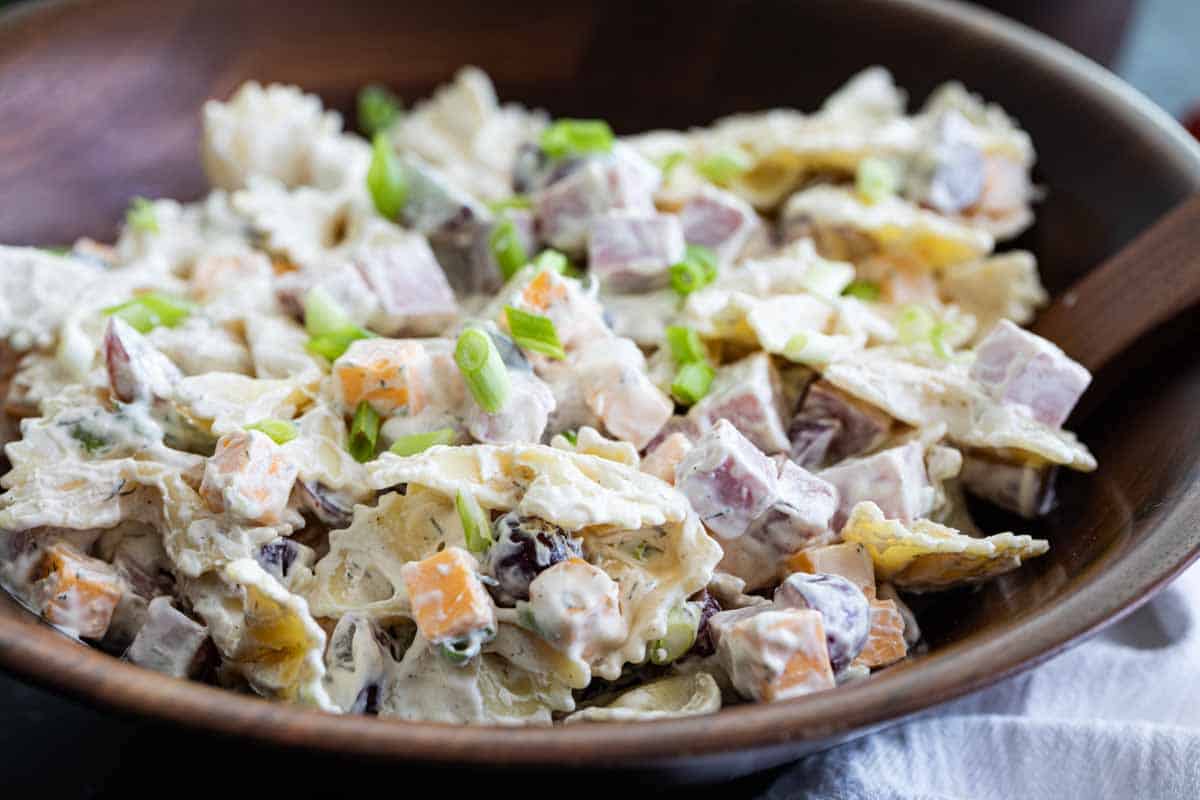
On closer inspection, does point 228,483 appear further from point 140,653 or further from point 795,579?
point 795,579

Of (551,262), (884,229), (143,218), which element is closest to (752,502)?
(551,262)

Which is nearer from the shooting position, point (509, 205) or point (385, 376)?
point (385, 376)

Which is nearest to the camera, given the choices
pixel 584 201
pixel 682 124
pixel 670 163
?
pixel 584 201

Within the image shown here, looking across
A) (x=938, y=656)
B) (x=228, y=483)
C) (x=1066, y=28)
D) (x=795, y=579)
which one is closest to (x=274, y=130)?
(x=228, y=483)

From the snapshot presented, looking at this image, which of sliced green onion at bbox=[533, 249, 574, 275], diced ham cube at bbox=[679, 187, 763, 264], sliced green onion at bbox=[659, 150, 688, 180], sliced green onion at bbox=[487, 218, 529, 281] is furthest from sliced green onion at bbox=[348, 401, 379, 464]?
sliced green onion at bbox=[659, 150, 688, 180]

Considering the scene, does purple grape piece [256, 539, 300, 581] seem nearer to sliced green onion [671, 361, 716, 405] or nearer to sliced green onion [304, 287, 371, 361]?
sliced green onion [304, 287, 371, 361]

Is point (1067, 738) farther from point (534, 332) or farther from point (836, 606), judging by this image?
point (534, 332)

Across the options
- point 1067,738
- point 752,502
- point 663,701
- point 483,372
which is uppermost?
point 483,372

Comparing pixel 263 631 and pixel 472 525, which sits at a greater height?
pixel 472 525
